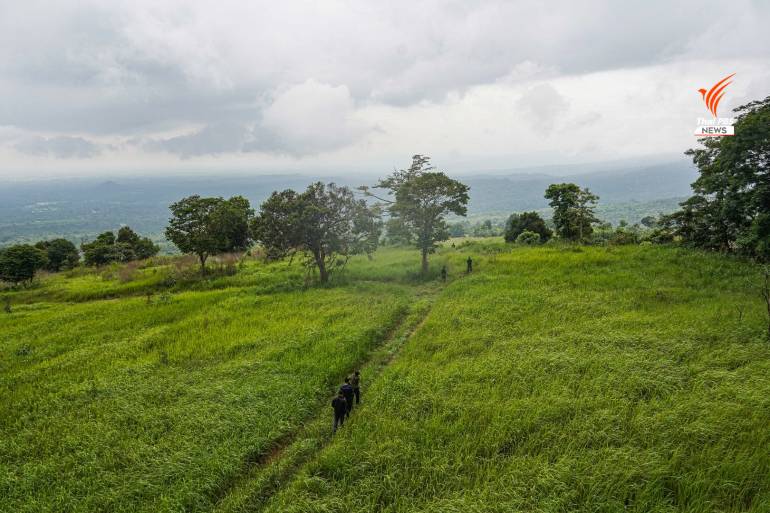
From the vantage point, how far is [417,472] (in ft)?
29.6

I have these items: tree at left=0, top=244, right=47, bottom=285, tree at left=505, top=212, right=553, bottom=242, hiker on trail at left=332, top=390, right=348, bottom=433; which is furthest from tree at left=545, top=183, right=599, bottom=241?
tree at left=0, top=244, right=47, bottom=285

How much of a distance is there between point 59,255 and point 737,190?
67874mm

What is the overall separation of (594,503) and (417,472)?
12.3 feet

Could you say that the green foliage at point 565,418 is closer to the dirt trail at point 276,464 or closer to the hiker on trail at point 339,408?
the dirt trail at point 276,464

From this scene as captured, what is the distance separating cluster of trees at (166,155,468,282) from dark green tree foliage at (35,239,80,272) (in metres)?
28.1

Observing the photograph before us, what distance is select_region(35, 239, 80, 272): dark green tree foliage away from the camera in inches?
1876

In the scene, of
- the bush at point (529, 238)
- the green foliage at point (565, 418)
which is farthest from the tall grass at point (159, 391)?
the bush at point (529, 238)

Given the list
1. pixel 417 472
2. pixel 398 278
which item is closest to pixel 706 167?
pixel 398 278

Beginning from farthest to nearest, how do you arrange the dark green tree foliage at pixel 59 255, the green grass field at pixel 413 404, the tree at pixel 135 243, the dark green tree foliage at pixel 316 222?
the tree at pixel 135 243 < the dark green tree foliage at pixel 59 255 < the dark green tree foliage at pixel 316 222 < the green grass field at pixel 413 404

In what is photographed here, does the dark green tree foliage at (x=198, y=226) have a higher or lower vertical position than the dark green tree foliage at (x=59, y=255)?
higher

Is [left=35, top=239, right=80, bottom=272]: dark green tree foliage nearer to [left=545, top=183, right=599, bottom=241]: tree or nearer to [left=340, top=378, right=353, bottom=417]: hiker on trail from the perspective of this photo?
[left=340, top=378, right=353, bottom=417]: hiker on trail

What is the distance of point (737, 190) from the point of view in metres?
22.6

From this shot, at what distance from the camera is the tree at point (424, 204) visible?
2938cm

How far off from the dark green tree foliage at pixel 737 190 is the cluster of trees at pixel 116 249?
58243 millimetres
